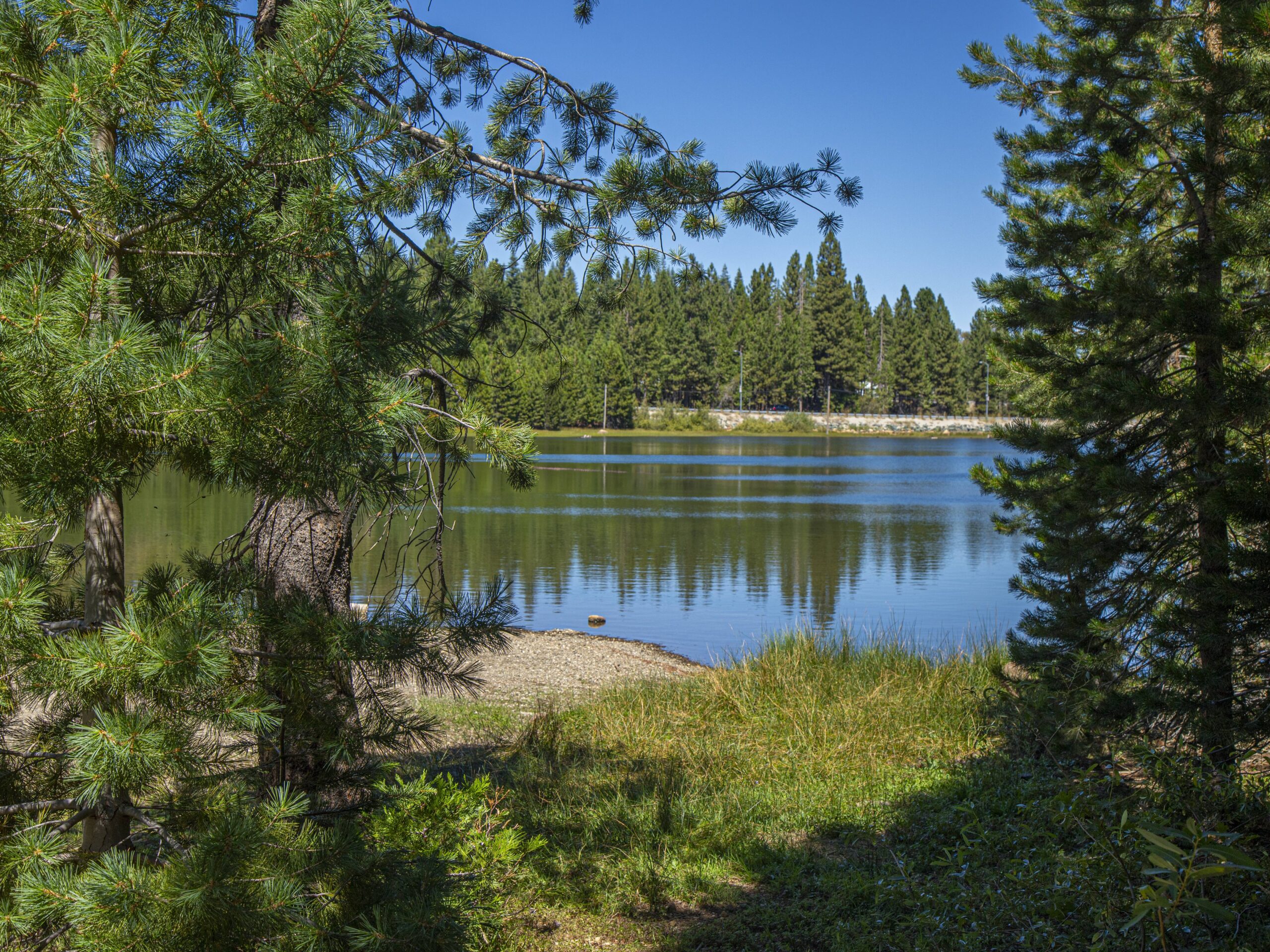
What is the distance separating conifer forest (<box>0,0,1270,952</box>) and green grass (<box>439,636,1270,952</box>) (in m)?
0.04

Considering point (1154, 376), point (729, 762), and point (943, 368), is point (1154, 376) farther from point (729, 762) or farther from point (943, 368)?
point (943, 368)

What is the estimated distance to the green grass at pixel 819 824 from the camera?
3150 mm

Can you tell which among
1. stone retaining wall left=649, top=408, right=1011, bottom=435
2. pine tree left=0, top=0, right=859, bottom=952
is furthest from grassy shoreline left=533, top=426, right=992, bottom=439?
pine tree left=0, top=0, right=859, bottom=952

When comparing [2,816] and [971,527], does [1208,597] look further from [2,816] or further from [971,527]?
[971,527]

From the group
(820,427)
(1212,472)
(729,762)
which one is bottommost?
(729,762)

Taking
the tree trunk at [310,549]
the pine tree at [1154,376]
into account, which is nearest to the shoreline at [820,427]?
the pine tree at [1154,376]

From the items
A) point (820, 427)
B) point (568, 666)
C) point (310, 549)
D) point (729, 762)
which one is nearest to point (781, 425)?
point (820, 427)

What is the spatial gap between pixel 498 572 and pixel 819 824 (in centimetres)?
252

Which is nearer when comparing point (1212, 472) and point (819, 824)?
point (1212, 472)

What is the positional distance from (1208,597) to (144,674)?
4.54 metres

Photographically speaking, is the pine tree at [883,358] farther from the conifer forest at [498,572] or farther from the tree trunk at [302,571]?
the tree trunk at [302,571]

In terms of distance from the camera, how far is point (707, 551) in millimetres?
19984

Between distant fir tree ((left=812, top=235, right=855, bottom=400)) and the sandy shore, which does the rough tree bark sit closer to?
the sandy shore

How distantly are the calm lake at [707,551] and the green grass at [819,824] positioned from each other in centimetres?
165
